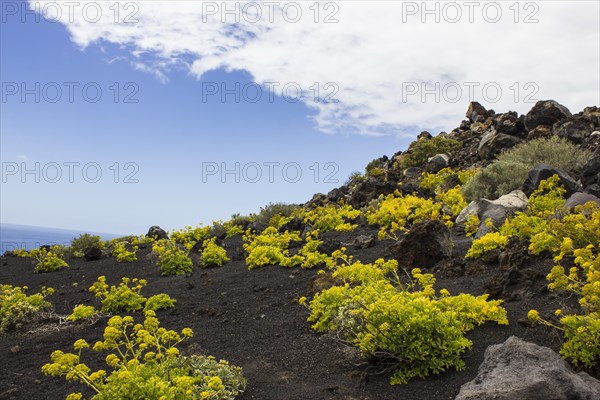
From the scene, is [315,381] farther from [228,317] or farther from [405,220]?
[405,220]

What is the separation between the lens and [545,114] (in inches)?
861

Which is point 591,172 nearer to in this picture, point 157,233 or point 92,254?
point 92,254

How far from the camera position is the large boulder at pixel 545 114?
21906mm

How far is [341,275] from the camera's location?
7.94m

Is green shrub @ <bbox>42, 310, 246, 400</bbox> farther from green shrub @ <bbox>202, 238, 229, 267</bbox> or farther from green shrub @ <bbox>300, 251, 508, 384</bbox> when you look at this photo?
green shrub @ <bbox>202, 238, 229, 267</bbox>

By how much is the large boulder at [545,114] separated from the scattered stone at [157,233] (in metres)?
16.5

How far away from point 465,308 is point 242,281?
20.0ft

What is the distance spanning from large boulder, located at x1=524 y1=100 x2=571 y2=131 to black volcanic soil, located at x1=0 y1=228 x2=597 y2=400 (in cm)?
1355

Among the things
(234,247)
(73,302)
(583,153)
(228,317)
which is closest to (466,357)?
(228,317)

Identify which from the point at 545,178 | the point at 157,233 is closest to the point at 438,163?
the point at 545,178

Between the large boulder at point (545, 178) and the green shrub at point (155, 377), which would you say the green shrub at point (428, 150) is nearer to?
the large boulder at point (545, 178)

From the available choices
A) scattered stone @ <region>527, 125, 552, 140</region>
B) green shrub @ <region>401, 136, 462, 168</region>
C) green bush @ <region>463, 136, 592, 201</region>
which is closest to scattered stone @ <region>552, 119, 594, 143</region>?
scattered stone @ <region>527, 125, 552, 140</region>

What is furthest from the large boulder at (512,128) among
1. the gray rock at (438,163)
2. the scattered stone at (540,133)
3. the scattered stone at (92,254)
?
the scattered stone at (92,254)

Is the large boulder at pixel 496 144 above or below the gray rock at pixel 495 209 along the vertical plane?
above
